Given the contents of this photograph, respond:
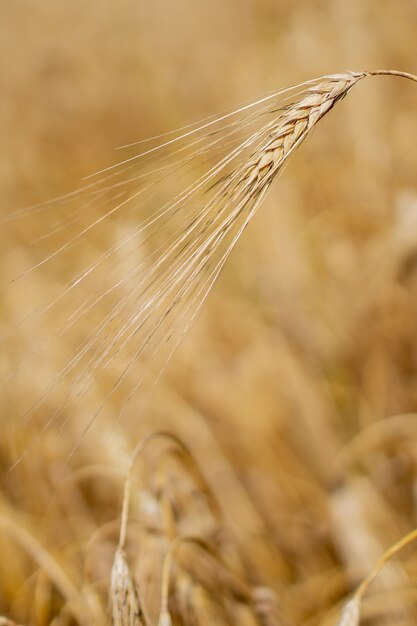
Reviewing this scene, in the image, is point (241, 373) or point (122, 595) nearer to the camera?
point (122, 595)

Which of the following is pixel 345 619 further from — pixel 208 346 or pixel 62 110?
pixel 62 110

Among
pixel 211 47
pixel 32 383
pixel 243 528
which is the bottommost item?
pixel 243 528

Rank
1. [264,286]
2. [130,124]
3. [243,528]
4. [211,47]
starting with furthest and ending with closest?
1. [211,47]
2. [130,124]
3. [264,286]
4. [243,528]

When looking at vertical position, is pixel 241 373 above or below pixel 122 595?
below

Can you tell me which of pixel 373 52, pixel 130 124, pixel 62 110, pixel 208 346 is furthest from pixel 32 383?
pixel 62 110

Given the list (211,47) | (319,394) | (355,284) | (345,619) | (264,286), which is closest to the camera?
(345,619)

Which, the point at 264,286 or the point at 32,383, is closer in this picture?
the point at 32,383

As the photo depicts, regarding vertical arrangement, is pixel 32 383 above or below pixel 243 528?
above
